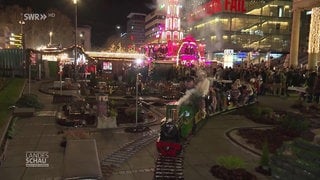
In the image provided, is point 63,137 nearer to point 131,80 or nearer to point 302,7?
point 131,80

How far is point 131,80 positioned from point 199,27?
58.2 metres

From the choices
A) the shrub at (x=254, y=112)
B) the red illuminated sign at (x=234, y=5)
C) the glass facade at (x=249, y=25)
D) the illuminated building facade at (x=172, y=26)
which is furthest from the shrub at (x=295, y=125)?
the red illuminated sign at (x=234, y=5)

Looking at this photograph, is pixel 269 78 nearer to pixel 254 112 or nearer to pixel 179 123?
pixel 254 112

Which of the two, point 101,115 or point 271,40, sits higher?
point 271,40

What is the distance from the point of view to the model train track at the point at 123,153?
32.0ft

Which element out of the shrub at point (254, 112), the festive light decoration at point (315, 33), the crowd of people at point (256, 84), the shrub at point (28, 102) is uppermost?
the festive light decoration at point (315, 33)

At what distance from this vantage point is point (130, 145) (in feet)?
40.2

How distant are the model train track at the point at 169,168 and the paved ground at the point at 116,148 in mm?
168

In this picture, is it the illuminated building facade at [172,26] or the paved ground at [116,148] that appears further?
the illuminated building facade at [172,26]

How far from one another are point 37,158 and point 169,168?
389 cm

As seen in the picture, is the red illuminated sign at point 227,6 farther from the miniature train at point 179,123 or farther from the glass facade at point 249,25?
the miniature train at point 179,123

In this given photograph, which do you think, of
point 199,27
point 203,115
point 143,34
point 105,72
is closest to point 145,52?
point 105,72

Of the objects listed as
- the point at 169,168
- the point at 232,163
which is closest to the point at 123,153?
the point at 169,168

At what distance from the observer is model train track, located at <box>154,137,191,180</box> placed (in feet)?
29.8
